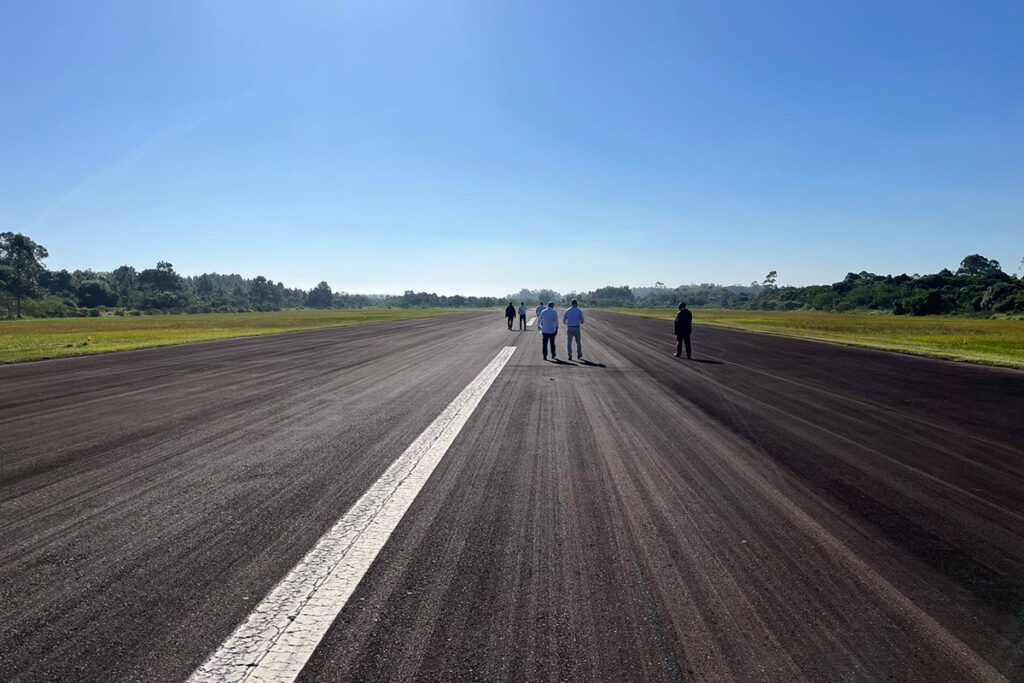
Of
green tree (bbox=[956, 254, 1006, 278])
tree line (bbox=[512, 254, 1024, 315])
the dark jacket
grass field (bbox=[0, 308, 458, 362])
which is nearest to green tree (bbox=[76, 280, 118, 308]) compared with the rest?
grass field (bbox=[0, 308, 458, 362])

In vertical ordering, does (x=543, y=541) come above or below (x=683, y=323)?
below

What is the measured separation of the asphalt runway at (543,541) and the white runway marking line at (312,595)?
0.08 meters

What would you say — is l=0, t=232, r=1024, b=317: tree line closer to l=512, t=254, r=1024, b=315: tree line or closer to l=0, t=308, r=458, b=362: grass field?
l=512, t=254, r=1024, b=315: tree line

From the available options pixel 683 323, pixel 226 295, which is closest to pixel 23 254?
pixel 226 295

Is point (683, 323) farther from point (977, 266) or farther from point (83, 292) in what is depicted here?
point (977, 266)

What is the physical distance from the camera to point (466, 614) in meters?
2.63

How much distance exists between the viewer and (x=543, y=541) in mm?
3535

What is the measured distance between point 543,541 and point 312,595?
1460 millimetres

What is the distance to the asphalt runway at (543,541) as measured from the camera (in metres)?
2.36

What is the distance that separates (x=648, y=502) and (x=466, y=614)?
2145 millimetres

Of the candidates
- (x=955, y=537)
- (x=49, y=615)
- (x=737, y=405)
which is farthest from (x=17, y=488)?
(x=737, y=405)

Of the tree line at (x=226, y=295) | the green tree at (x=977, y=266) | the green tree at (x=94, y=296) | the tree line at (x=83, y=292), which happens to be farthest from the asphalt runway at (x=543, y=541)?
the green tree at (x=977, y=266)

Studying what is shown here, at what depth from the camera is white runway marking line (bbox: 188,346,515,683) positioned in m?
2.22

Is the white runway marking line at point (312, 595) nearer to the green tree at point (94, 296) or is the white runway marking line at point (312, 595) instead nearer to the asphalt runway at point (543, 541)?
the asphalt runway at point (543, 541)
